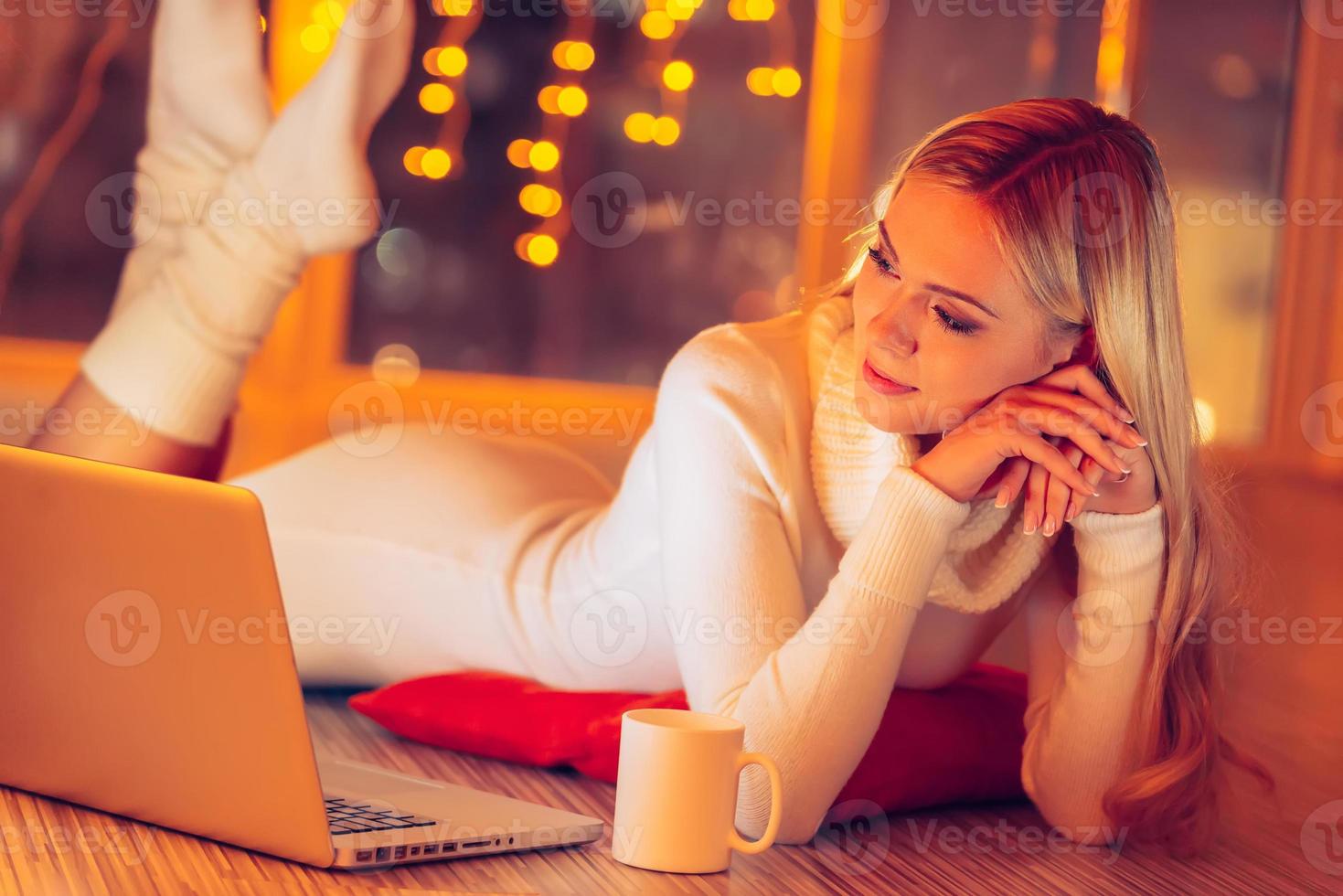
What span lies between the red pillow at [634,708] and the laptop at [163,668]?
12.8 inches

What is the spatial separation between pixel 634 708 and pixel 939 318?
462mm

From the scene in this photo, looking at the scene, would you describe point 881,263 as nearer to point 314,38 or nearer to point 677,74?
point 314,38

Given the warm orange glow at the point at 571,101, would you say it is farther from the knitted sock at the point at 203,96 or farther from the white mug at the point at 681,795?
the white mug at the point at 681,795

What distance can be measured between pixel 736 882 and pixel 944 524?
335 millimetres

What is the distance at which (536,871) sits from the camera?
0.92 metres

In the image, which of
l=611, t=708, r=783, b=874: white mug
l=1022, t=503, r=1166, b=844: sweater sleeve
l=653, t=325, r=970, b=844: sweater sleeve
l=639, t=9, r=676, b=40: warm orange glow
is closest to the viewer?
l=611, t=708, r=783, b=874: white mug

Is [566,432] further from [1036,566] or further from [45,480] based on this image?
[45,480]

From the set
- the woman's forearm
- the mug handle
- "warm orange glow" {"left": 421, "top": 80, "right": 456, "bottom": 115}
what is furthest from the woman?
"warm orange glow" {"left": 421, "top": 80, "right": 456, "bottom": 115}

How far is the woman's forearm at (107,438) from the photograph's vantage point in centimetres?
185

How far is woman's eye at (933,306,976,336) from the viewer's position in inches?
43.6

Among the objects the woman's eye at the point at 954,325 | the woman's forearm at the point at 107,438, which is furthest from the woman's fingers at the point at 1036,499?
the woman's forearm at the point at 107,438

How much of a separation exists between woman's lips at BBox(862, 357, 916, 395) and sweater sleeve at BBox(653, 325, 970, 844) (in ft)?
0.21

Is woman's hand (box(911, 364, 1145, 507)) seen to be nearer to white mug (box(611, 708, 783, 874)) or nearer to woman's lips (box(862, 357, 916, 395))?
woman's lips (box(862, 357, 916, 395))

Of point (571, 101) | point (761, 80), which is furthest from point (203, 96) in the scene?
point (761, 80)
